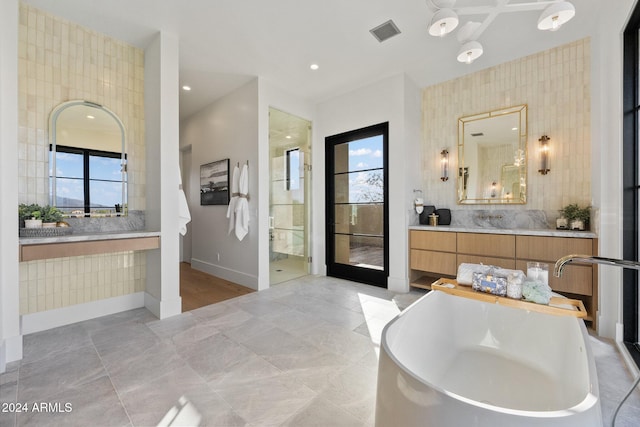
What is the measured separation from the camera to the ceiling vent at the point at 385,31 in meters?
2.76

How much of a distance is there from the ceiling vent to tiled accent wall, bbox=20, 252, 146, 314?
12.1 ft

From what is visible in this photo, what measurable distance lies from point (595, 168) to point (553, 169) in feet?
1.43

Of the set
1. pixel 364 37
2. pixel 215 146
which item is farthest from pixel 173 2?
pixel 215 146

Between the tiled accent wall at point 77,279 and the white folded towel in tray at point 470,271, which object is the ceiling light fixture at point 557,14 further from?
the tiled accent wall at point 77,279

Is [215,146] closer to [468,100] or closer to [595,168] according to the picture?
[468,100]

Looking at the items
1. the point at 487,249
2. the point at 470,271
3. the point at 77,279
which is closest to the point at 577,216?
the point at 487,249

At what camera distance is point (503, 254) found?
307 centimetres

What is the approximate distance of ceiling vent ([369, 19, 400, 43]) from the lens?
9.05 ft

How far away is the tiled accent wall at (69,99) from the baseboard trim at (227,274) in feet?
4.36

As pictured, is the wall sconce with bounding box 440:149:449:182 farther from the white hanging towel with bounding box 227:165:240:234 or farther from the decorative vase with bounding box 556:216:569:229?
the white hanging towel with bounding box 227:165:240:234

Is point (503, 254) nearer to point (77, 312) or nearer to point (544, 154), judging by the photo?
point (544, 154)

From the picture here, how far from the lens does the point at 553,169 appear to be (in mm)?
3168

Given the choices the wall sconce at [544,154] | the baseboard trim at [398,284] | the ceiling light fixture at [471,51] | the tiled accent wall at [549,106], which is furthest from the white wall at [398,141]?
the ceiling light fixture at [471,51]

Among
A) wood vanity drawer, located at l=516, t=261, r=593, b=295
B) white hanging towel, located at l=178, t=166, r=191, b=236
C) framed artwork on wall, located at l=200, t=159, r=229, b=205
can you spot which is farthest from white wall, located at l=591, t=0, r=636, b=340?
framed artwork on wall, located at l=200, t=159, r=229, b=205
